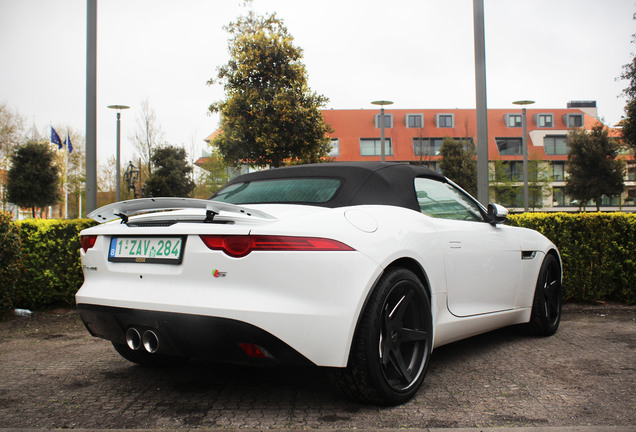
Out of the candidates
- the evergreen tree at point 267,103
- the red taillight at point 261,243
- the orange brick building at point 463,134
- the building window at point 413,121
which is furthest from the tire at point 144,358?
the building window at point 413,121

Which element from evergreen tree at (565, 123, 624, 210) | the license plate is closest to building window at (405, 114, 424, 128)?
evergreen tree at (565, 123, 624, 210)

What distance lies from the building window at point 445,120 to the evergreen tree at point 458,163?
16.0 metres

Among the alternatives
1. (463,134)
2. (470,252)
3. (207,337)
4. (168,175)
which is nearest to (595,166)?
(463,134)

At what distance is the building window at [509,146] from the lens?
186 ft

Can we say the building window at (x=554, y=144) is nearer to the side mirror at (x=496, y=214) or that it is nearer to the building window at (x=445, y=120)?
the building window at (x=445, y=120)

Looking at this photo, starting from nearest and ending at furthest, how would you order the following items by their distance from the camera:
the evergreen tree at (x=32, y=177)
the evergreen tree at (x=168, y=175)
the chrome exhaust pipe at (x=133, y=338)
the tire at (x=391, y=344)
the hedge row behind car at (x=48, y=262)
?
the tire at (x=391, y=344), the chrome exhaust pipe at (x=133, y=338), the hedge row behind car at (x=48, y=262), the evergreen tree at (x=168, y=175), the evergreen tree at (x=32, y=177)

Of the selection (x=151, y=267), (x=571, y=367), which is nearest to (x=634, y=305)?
(x=571, y=367)

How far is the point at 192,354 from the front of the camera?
2.89 m

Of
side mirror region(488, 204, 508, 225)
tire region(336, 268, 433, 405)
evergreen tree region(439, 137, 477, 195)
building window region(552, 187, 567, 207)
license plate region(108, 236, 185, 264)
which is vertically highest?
evergreen tree region(439, 137, 477, 195)

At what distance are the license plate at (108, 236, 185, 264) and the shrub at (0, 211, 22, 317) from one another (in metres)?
3.72

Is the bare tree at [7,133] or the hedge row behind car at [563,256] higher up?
the bare tree at [7,133]

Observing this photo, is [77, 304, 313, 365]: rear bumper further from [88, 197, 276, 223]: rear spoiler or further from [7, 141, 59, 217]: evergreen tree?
[7, 141, 59, 217]: evergreen tree

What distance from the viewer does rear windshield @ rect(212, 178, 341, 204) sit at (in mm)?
3473

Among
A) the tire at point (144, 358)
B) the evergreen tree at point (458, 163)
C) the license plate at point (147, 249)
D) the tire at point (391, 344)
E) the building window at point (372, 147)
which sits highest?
the building window at point (372, 147)
